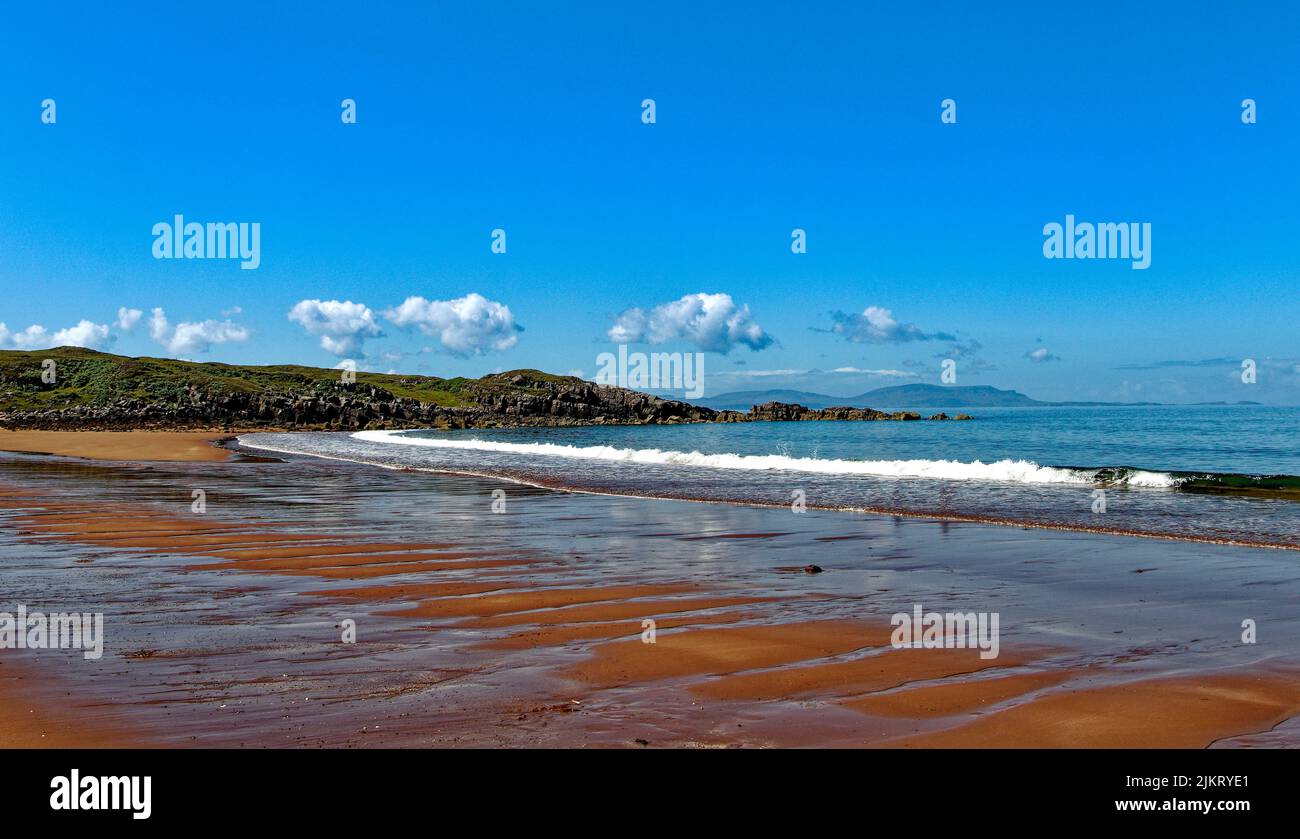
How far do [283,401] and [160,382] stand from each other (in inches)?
666

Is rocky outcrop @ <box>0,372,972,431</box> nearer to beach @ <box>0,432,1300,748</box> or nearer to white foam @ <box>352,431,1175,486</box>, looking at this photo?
white foam @ <box>352,431,1175,486</box>

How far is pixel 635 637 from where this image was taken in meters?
8.17

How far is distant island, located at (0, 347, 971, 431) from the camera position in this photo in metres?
86.7

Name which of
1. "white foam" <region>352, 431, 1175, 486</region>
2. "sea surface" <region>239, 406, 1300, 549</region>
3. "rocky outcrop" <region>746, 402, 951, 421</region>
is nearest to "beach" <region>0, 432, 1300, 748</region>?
"sea surface" <region>239, 406, 1300, 549</region>

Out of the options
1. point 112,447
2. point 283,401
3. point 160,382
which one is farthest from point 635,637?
point 160,382

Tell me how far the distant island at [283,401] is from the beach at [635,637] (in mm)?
78386

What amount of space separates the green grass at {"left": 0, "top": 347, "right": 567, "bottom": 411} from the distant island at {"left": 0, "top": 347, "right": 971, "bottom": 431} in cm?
18

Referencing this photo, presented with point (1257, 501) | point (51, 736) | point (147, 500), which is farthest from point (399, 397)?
point (51, 736)

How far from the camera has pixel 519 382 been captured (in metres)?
151

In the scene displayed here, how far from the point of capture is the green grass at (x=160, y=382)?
9444 centimetres

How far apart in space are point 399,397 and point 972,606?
117 metres

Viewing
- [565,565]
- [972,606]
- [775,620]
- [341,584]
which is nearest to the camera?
[775,620]

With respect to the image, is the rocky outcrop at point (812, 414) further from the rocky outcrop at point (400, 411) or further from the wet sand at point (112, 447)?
the wet sand at point (112, 447)
